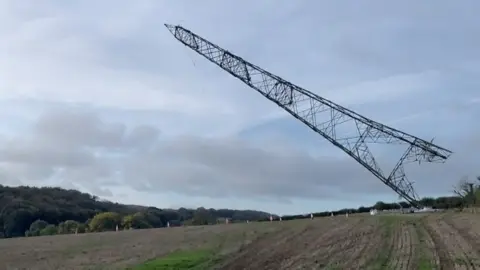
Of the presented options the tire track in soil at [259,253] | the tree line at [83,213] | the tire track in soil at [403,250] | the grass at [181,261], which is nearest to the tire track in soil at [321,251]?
the tire track in soil at [259,253]

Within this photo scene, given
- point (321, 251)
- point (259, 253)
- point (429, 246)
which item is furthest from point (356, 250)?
point (259, 253)

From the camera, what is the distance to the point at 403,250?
89.5 feet

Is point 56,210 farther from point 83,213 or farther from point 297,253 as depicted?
point 297,253

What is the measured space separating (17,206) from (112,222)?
26.8 meters

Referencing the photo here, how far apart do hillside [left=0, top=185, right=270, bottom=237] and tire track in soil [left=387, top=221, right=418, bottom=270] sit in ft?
170

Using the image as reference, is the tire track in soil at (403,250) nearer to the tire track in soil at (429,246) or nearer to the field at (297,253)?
the field at (297,253)

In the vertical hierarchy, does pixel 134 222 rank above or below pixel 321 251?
above

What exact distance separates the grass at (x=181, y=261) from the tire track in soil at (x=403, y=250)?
6.48 m

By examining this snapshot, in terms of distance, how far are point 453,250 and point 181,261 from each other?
10107 millimetres

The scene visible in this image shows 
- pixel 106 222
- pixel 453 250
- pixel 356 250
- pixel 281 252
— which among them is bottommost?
pixel 453 250

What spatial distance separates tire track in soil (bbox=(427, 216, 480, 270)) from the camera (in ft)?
69.5

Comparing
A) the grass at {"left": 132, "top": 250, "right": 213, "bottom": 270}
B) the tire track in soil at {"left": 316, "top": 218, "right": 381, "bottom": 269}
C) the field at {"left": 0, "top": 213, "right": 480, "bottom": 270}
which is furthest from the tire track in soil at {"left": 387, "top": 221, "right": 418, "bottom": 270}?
the grass at {"left": 132, "top": 250, "right": 213, "bottom": 270}

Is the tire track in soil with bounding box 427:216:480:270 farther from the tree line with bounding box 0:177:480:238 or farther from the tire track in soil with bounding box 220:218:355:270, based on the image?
the tree line with bounding box 0:177:480:238

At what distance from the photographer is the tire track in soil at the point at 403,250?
22.0 m
